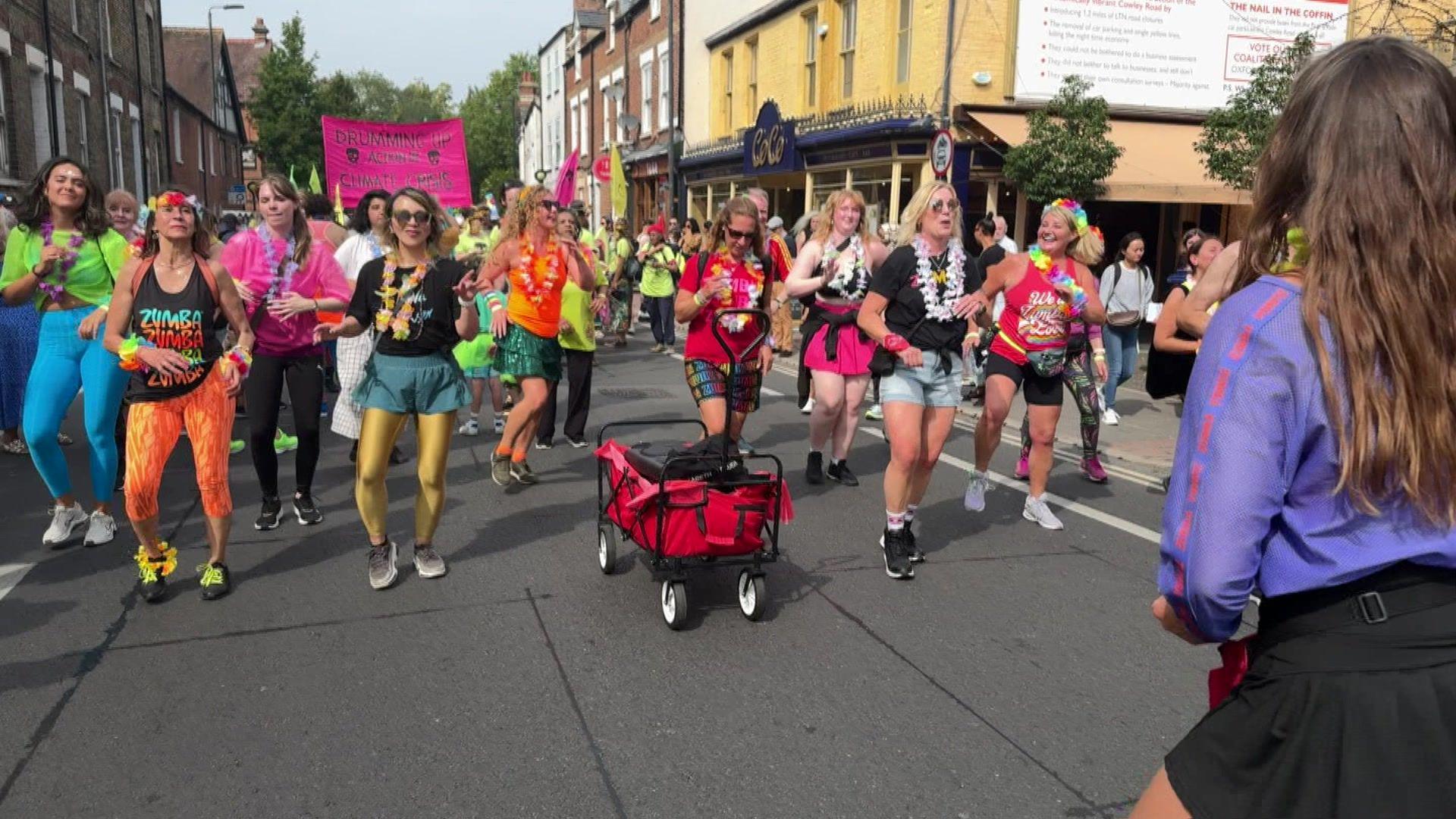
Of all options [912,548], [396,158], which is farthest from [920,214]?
[396,158]

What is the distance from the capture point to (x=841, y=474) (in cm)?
743

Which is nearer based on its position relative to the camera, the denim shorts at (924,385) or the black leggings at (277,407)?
the denim shorts at (924,385)

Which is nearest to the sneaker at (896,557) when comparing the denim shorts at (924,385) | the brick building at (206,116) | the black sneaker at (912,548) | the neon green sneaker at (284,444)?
the black sneaker at (912,548)

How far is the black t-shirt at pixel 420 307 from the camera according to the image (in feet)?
16.5

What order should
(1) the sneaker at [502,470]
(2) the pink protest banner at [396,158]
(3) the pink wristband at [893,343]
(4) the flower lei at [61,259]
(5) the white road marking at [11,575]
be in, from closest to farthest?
(5) the white road marking at [11,575]
(3) the pink wristband at [893,343]
(4) the flower lei at [61,259]
(1) the sneaker at [502,470]
(2) the pink protest banner at [396,158]

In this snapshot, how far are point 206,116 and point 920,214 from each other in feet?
139

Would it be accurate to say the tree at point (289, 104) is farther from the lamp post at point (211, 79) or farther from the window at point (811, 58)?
the window at point (811, 58)

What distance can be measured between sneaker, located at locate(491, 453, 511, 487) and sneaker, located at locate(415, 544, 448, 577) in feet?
6.02

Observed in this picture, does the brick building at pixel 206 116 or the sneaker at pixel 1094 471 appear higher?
the brick building at pixel 206 116

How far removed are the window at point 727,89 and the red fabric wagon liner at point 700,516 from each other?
23.7 metres

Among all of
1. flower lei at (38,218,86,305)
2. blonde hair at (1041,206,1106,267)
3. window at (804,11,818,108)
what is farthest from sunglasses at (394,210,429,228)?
window at (804,11,818,108)

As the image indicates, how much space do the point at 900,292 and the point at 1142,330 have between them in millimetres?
14674

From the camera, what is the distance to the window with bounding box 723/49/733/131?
26969 mm

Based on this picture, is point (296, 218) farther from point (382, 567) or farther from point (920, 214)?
point (920, 214)
